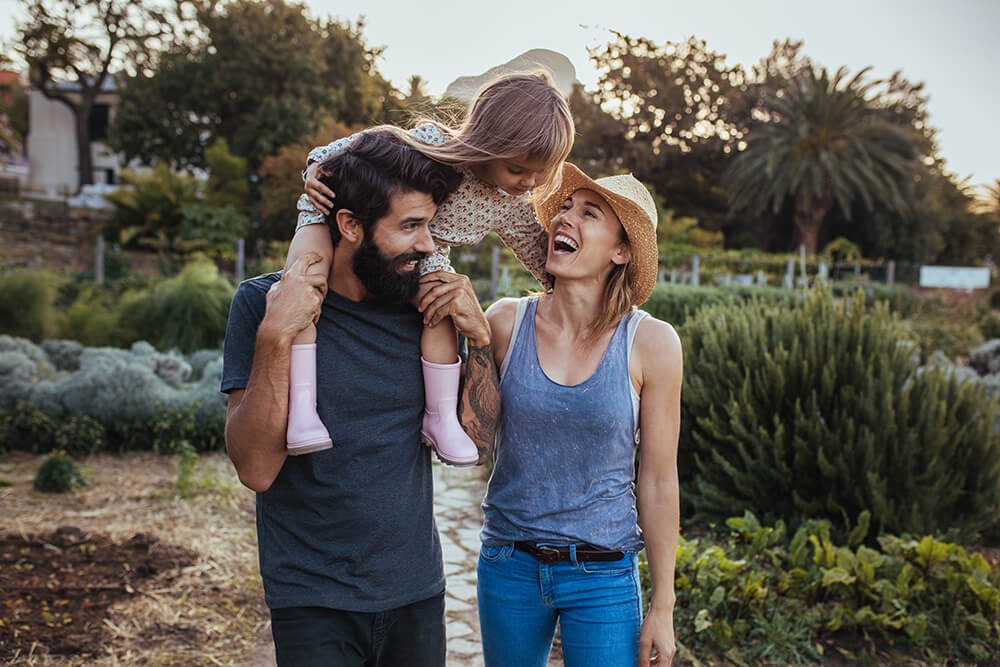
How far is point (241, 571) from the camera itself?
487 centimetres

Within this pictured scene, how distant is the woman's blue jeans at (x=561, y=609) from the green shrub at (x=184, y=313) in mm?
9524

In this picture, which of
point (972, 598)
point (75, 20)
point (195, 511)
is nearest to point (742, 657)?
point (972, 598)

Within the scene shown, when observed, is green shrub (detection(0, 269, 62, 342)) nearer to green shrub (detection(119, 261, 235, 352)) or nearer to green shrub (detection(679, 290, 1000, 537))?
→ green shrub (detection(119, 261, 235, 352))

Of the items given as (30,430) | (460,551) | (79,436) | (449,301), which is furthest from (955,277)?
(449,301)

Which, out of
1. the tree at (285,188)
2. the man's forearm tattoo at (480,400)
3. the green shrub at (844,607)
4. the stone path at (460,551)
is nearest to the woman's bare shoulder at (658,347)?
the man's forearm tattoo at (480,400)

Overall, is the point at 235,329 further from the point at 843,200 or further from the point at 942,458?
the point at 843,200

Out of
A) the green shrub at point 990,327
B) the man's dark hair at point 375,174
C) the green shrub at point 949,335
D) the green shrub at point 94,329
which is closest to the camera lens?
the man's dark hair at point 375,174

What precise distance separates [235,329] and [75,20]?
38503mm

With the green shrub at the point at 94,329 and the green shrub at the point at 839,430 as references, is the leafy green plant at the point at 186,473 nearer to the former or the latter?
the green shrub at the point at 839,430

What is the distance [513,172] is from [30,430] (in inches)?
273

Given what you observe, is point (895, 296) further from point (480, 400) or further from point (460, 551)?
point (480, 400)

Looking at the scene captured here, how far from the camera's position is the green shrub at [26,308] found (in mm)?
11109

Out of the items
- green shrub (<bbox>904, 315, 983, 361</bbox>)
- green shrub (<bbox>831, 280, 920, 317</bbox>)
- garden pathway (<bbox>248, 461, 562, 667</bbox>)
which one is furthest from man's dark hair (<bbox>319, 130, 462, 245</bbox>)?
green shrub (<bbox>831, 280, 920, 317</bbox>)

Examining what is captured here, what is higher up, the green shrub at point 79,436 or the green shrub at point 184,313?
the green shrub at point 184,313
